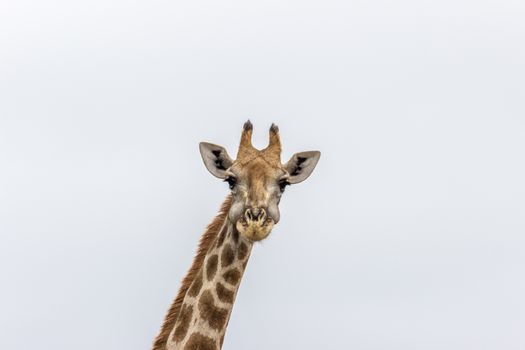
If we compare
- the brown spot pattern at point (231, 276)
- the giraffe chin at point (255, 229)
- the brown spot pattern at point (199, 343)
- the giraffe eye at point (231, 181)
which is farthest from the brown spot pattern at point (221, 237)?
the brown spot pattern at point (199, 343)

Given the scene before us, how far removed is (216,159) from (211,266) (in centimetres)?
211

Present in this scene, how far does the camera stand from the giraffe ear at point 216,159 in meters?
23.8

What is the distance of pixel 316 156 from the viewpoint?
24.4m

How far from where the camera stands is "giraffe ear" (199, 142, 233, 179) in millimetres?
23781

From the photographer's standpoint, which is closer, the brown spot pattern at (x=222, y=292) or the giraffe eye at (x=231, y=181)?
the brown spot pattern at (x=222, y=292)

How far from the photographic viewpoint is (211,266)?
22.9 metres

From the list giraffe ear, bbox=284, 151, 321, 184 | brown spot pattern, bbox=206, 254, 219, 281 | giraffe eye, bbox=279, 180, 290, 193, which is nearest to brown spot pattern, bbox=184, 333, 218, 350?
brown spot pattern, bbox=206, 254, 219, 281

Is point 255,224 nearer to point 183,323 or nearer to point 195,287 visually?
point 195,287

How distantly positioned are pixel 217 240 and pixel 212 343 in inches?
76.9

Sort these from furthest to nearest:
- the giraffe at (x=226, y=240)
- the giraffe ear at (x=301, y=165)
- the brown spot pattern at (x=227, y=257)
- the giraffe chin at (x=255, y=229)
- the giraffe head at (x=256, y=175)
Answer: the giraffe ear at (x=301, y=165)
the brown spot pattern at (x=227, y=257)
the giraffe at (x=226, y=240)
the giraffe head at (x=256, y=175)
the giraffe chin at (x=255, y=229)

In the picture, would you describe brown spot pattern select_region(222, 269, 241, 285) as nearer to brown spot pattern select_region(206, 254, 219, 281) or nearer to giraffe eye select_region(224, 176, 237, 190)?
brown spot pattern select_region(206, 254, 219, 281)

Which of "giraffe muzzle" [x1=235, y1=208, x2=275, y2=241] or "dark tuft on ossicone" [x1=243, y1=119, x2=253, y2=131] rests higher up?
"dark tuft on ossicone" [x1=243, y1=119, x2=253, y2=131]

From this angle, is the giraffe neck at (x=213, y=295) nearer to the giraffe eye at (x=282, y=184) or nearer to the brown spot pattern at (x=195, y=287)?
the brown spot pattern at (x=195, y=287)

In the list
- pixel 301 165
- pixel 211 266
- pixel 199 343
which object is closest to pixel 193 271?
pixel 211 266
